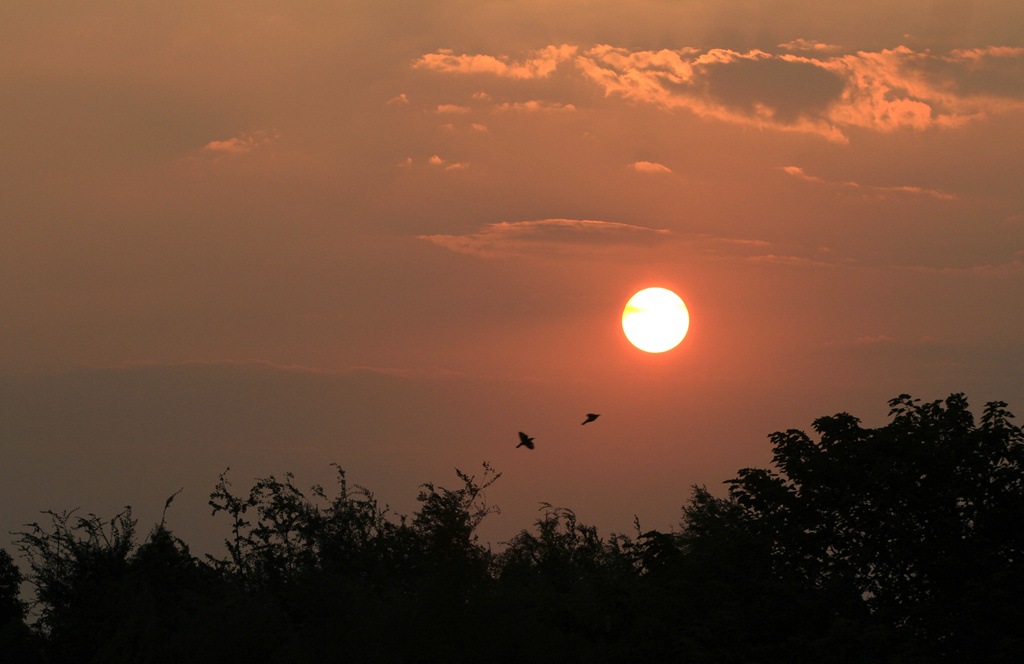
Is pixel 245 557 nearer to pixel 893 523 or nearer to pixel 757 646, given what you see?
pixel 757 646

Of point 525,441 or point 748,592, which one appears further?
point 748,592

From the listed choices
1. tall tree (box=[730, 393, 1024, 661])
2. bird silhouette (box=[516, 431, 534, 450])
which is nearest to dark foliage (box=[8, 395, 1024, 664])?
tall tree (box=[730, 393, 1024, 661])

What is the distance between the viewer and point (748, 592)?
108ft

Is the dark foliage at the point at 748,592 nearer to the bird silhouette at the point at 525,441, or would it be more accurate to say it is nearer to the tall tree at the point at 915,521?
the tall tree at the point at 915,521

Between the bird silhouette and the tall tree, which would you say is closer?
the bird silhouette

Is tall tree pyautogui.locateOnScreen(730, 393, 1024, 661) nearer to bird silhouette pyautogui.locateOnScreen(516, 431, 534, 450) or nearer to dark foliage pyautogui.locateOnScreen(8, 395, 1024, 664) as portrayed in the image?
dark foliage pyautogui.locateOnScreen(8, 395, 1024, 664)

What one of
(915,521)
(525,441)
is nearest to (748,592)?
(915,521)

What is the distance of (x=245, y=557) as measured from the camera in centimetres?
4675

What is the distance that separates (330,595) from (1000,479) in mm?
22393

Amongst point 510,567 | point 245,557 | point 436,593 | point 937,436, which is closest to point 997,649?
point 937,436

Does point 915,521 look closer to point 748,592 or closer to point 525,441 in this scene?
point 748,592

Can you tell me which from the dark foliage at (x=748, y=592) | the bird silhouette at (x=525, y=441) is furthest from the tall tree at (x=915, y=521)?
the bird silhouette at (x=525, y=441)

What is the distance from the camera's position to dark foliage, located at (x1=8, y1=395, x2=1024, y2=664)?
29406mm

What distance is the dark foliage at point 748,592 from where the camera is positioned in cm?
2941
